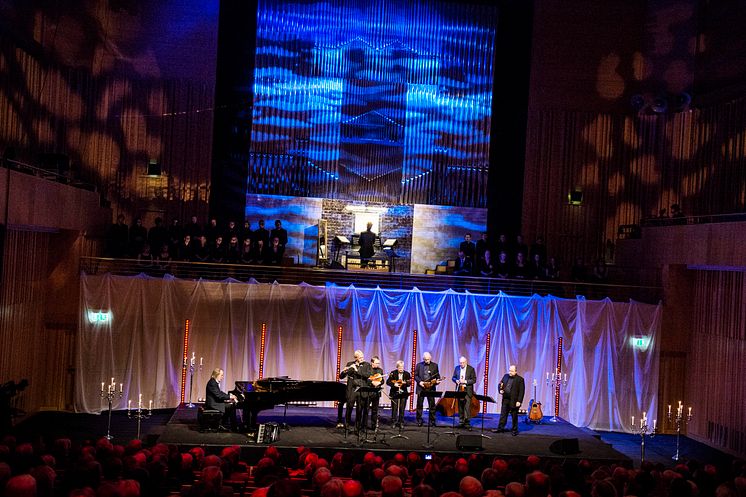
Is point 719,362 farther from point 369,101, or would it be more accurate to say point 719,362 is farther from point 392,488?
point 392,488

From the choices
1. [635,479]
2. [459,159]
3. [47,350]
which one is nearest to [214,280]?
[47,350]

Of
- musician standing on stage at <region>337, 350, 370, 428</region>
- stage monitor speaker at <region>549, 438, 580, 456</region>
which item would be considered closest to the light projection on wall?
musician standing on stage at <region>337, 350, 370, 428</region>

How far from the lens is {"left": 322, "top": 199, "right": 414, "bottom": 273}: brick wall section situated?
23719mm

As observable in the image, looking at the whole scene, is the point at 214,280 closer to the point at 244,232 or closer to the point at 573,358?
the point at 244,232

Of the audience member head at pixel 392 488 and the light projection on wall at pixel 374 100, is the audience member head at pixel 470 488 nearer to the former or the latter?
the audience member head at pixel 392 488

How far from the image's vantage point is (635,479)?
9320mm

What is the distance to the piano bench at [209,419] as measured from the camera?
15.0 metres

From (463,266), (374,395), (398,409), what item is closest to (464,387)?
(398,409)

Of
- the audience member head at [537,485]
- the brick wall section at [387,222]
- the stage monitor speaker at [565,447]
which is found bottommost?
the stage monitor speaker at [565,447]

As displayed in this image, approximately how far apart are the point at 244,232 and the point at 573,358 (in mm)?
9164

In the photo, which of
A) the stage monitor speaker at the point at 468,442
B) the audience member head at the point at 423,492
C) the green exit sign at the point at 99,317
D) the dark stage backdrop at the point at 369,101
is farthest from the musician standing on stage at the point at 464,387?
the audience member head at the point at 423,492

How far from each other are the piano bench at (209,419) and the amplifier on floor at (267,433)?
1.08 m

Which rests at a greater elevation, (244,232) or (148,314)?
(244,232)

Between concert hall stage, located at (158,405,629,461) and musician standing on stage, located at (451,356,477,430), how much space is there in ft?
1.01
